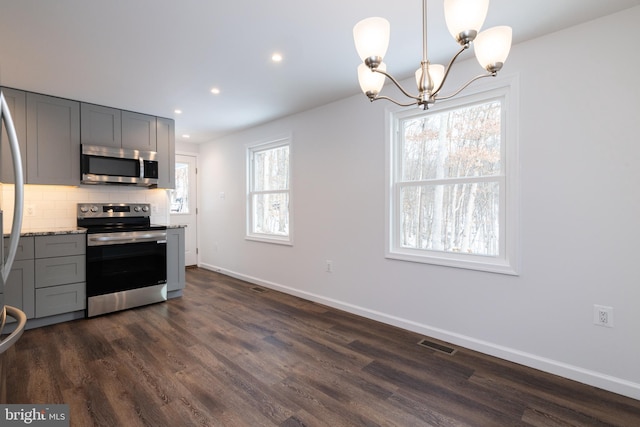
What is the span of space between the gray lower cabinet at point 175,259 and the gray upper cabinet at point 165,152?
2.34ft

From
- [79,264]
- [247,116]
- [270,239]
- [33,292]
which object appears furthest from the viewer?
[270,239]

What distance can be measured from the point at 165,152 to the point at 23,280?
206cm

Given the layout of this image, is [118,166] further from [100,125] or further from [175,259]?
[175,259]

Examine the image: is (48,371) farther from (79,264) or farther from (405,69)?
(405,69)

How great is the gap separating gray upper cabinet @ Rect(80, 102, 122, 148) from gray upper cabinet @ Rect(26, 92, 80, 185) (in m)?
0.06

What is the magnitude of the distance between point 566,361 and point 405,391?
3.92 feet

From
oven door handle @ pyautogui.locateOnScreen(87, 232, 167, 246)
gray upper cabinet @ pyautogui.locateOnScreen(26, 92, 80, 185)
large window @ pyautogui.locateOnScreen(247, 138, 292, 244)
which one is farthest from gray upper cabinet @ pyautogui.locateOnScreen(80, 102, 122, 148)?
large window @ pyautogui.locateOnScreen(247, 138, 292, 244)

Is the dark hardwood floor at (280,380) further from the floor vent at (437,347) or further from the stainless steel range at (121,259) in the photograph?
the stainless steel range at (121,259)

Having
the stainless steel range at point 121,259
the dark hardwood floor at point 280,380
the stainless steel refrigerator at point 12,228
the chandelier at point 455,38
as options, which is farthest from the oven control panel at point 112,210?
the chandelier at point 455,38

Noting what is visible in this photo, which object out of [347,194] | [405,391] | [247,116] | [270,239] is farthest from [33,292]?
[405,391]

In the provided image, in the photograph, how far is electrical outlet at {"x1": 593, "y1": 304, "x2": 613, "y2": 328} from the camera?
210cm

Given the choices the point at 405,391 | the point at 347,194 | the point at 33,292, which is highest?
the point at 347,194

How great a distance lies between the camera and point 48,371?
2.30 metres

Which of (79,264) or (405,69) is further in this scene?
(79,264)
